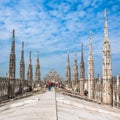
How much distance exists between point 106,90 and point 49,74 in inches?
1539

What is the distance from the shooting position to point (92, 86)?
2105 cm

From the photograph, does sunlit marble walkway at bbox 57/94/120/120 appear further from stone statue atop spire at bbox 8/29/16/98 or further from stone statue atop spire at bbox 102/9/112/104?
stone statue atop spire at bbox 8/29/16/98

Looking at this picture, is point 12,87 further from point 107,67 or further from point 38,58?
point 38,58

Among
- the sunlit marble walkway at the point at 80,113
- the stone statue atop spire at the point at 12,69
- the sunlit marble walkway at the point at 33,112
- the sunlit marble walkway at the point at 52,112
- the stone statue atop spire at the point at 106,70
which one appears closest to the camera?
the sunlit marble walkway at the point at 33,112

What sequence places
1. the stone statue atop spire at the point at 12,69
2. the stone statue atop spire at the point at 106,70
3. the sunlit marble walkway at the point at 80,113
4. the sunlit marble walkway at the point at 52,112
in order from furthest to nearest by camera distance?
the stone statue atop spire at the point at 12,69 → the stone statue atop spire at the point at 106,70 → the sunlit marble walkway at the point at 80,113 → the sunlit marble walkway at the point at 52,112

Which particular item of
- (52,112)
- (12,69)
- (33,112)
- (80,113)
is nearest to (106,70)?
(80,113)

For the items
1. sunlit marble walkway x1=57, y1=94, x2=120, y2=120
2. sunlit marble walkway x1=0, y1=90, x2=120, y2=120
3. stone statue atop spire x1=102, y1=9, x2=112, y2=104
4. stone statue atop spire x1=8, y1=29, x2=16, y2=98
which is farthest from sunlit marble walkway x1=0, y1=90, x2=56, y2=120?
stone statue atop spire x1=8, y1=29, x2=16, y2=98

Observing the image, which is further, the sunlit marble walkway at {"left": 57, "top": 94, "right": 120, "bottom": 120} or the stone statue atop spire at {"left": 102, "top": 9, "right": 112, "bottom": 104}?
the stone statue atop spire at {"left": 102, "top": 9, "right": 112, "bottom": 104}

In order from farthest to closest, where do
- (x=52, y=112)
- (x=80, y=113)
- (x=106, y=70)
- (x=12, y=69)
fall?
1. (x=12, y=69)
2. (x=106, y=70)
3. (x=80, y=113)
4. (x=52, y=112)

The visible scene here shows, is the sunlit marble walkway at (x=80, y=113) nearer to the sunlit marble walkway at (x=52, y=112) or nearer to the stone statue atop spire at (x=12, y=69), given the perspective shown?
the sunlit marble walkway at (x=52, y=112)

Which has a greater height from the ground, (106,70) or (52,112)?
(106,70)

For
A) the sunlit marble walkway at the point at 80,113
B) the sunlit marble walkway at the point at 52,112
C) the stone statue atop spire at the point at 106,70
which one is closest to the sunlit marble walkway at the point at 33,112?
the sunlit marble walkway at the point at 52,112

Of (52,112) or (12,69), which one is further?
(12,69)

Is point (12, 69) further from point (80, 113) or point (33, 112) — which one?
point (33, 112)
